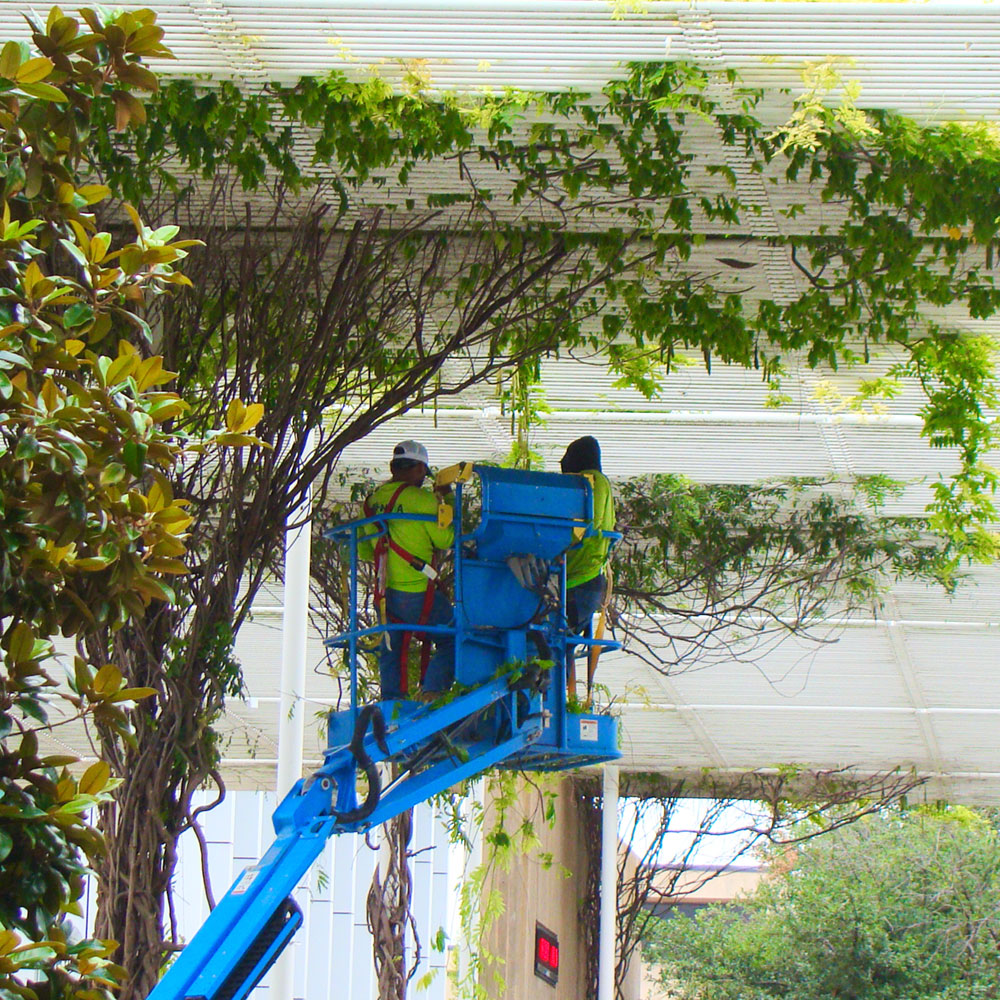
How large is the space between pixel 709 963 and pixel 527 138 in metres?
14.5

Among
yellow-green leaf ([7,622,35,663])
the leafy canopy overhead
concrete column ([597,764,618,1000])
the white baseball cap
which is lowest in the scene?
concrete column ([597,764,618,1000])

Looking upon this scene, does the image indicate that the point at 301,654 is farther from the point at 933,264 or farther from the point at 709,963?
the point at 709,963

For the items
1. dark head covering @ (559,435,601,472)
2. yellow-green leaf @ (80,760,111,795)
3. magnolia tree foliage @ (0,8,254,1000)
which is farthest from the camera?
dark head covering @ (559,435,601,472)

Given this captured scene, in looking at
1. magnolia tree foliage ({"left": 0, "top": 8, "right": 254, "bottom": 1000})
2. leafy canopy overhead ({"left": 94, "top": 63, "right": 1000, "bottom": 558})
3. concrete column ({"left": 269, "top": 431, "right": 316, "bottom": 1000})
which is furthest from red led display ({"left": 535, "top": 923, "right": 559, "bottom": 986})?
magnolia tree foliage ({"left": 0, "top": 8, "right": 254, "bottom": 1000})

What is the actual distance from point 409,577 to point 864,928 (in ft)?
43.3

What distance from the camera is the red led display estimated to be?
39.1 ft

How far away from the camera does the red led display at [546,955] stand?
1191cm

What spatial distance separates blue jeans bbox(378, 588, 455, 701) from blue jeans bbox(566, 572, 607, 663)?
0.43 metres

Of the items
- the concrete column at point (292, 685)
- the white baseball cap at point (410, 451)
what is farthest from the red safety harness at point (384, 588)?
the concrete column at point (292, 685)

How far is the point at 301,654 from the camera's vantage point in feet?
18.6

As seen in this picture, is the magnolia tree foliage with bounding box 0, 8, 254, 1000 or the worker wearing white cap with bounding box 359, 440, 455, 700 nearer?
the magnolia tree foliage with bounding box 0, 8, 254, 1000

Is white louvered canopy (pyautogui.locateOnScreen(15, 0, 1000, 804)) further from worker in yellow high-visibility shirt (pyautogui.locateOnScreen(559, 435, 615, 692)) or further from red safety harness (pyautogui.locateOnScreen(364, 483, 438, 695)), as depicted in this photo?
red safety harness (pyautogui.locateOnScreen(364, 483, 438, 695))

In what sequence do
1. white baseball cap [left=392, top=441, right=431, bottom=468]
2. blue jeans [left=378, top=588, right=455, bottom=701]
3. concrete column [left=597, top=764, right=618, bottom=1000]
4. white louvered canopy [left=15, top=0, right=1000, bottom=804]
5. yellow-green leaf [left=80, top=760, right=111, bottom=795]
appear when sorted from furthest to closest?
1. concrete column [left=597, top=764, right=618, bottom=1000]
2. white baseball cap [left=392, top=441, right=431, bottom=468]
3. blue jeans [left=378, top=588, right=455, bottom=701]
4. white louvered canopy [left=15, top=0, right=1000, bottom=804]
5. yellow-green leaf [left=80, top=760, right=111, bottom=795]

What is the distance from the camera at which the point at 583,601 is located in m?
5.10
